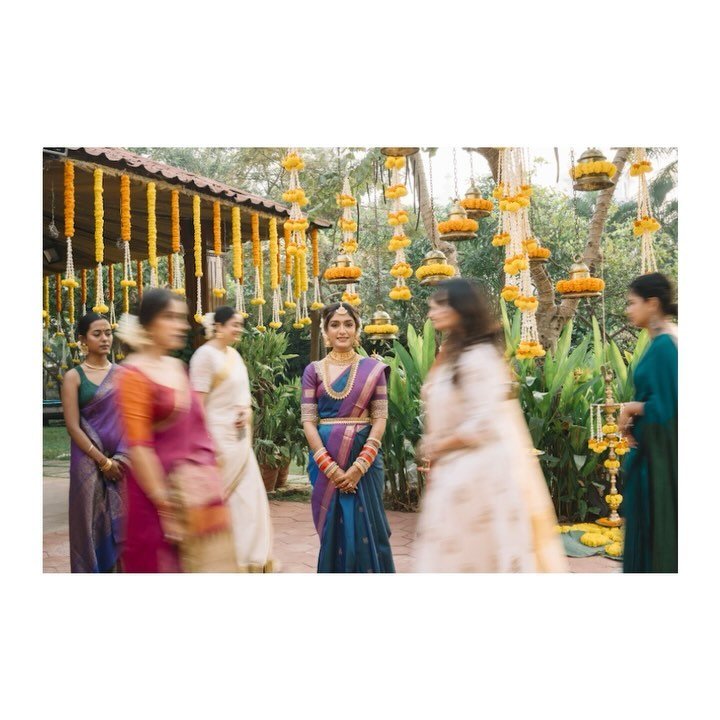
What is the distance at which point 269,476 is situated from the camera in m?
5.57

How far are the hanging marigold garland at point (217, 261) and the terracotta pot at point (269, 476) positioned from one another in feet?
5.09

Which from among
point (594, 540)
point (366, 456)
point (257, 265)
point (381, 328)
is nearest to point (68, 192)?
point (257, 265)

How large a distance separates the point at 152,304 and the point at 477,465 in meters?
1.19

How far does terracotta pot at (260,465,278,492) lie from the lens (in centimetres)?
554

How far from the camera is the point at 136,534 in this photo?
7.45 feet

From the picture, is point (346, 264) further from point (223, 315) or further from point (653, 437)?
point (653, 437)

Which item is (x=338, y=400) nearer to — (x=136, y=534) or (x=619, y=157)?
(x=136, y=534)

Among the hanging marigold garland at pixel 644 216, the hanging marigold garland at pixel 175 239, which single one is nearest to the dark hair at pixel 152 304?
the hanging marigold garland at pixel 175 239

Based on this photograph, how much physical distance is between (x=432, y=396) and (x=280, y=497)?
3438 mm

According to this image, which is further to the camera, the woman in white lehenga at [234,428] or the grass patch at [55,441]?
the woman in white lehenga at [234,428]

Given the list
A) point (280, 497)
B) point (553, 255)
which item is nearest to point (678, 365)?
point (280, 497)

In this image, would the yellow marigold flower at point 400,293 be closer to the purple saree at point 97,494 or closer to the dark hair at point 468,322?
the dark hair at point 468,322

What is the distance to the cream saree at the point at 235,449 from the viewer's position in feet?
10.7

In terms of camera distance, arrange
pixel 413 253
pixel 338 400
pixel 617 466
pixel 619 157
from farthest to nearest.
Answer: pixel 413 253 < pixel 619 157 < pixel 617 466 < pixel 338 400
